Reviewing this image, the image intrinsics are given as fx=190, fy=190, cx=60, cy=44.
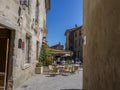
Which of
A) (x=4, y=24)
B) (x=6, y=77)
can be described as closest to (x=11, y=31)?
(x=4, y=24)

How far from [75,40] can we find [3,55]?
40976mm

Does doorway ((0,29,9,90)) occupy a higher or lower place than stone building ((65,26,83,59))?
lower

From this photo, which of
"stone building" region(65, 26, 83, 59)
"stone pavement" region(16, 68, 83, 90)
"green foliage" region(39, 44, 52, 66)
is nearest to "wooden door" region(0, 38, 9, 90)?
"stone pavement" region(16, 68, 83, 90)

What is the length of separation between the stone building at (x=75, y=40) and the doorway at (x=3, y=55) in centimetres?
3666

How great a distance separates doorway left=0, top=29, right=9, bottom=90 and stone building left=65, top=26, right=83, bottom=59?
36658 millimetres

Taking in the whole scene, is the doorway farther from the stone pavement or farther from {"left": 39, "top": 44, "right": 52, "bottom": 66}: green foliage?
{"left": 39, "top": 44, "right": 52, "bottom": 66}: green foliage

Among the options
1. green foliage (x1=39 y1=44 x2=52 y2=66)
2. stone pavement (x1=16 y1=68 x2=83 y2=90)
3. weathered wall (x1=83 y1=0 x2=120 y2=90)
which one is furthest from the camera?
green foliage (x1=39 y1=44 x2=52 y2=66)

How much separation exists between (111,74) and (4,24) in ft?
14.9

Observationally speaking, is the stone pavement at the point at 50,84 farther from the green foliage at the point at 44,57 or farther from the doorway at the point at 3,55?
the green foliage at the point at 44,57

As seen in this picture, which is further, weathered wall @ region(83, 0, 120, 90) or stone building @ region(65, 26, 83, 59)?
stone building @ region(65, 26, 83, 59)

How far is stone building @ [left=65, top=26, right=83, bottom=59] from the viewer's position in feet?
148

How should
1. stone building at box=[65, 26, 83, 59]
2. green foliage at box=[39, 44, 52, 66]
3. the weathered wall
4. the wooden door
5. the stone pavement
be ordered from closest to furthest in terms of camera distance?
1. the weathered wall
2. the wooden door
3. the stone pavement
4. green foliage at box=[39, 44, 52, 66]
5. stone building at box=[65, 26, 83, 59]

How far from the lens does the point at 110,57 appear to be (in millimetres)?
3543

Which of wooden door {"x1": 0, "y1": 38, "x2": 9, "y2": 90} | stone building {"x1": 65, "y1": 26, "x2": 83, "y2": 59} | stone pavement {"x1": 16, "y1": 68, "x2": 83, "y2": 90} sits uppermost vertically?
stone building {"x1": 65, "y1": 26, "x2": 83, "y2": 59}
